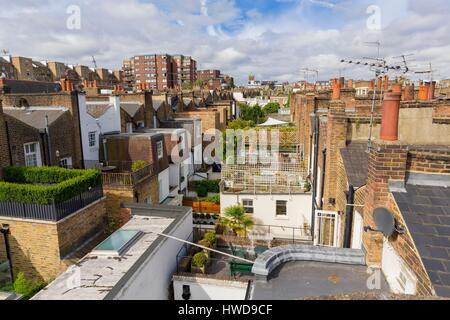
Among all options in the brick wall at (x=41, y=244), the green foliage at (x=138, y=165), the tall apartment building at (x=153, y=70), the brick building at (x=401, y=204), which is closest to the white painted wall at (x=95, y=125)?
the green foliage at (x=138, y=165)

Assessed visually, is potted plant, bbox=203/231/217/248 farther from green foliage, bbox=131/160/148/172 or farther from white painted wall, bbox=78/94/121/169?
white painted wall, bbox=78/94/121/169

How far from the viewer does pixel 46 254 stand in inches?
401

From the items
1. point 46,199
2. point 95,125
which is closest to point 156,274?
point 46,199

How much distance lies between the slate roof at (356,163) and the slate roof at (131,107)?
1885 cm

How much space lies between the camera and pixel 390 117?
17.5 ft

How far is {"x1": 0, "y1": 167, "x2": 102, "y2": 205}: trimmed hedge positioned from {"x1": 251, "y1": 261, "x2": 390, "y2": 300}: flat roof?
803 cm

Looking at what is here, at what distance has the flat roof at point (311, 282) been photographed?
15.9 ft

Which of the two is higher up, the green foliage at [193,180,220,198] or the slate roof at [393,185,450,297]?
the slate roof at [393,185,450,297]

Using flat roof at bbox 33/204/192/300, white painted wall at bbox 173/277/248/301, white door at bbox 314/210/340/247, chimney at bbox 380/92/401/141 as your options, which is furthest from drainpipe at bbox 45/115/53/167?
chimney at bbox 380/92/401/141


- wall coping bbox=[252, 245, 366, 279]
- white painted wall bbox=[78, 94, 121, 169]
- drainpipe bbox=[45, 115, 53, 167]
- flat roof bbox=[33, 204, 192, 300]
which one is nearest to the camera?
wall coping bbox=[252, 245, 366, 279]

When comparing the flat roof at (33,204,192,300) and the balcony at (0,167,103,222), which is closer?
the flat roof at (33,204,192,300)

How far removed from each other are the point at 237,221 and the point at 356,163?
337 inches

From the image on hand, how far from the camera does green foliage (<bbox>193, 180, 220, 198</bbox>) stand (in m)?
24.9
